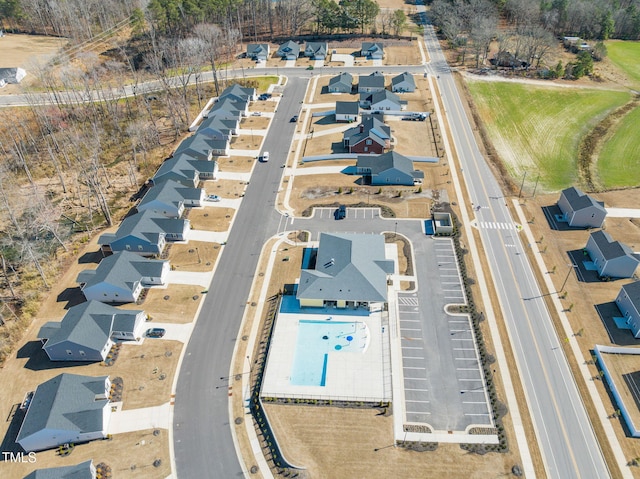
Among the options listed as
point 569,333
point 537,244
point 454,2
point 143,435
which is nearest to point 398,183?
point 537,244

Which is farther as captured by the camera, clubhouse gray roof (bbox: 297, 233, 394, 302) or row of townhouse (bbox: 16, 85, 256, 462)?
clubhouse gray roof (bbox: 297, 233, 394, 302)

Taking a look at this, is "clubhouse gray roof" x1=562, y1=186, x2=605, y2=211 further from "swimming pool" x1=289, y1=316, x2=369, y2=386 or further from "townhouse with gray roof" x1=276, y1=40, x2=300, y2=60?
"townhouse with gray roof" x1=276, y1=40, x2=300, y2=60

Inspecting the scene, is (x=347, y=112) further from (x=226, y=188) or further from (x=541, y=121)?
(x=541, y=121)

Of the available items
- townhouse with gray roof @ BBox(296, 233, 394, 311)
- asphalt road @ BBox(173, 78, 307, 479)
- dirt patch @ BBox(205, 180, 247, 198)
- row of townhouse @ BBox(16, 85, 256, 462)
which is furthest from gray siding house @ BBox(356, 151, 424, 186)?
row of townhouse @ BBox(16, 85, 256, 462)

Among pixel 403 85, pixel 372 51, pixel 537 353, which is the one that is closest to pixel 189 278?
pixel 537 353

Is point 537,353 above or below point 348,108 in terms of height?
below
